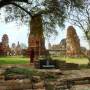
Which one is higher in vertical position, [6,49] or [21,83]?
[6,49]

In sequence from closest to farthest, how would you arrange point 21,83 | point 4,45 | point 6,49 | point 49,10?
point 21,83
point 49,10
point 6,49
point 4,45

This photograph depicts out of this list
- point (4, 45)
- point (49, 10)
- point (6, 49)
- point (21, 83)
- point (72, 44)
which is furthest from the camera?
point (4, 45)

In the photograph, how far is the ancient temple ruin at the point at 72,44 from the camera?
1857 inches

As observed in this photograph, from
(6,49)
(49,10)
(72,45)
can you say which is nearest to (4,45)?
(6,49)

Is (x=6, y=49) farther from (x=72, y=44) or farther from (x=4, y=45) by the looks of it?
(x=72, y=44)

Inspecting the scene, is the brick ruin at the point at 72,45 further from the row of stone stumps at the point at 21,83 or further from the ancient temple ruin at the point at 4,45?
the row of stone stumps at the point at 21,83

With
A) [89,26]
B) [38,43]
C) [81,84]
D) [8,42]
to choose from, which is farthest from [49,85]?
[8,42]

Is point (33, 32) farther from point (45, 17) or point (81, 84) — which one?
point (81, 84)

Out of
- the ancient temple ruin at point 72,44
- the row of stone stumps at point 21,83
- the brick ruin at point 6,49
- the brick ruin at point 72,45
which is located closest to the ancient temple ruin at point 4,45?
the brick ruin at point 6,49

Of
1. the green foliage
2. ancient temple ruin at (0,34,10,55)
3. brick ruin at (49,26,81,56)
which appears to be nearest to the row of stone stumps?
the green foliage

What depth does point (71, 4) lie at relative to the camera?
78.7 feet

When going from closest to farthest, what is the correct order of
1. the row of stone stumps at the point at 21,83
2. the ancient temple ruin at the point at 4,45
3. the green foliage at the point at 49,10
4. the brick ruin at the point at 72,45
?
the row of stone stumps at the point at 21,83 → the green foliage at the point at 49,10 → the ancient temple ruin at the point at 4,45 → the brick ruin at the point at 72,45

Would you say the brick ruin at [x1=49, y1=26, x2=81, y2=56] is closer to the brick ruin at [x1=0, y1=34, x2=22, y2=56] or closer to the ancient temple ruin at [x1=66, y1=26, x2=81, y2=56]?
the ancient temple ruin at [x1=66, y1=26, x2=81, y2=56]

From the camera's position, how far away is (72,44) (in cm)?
4766
